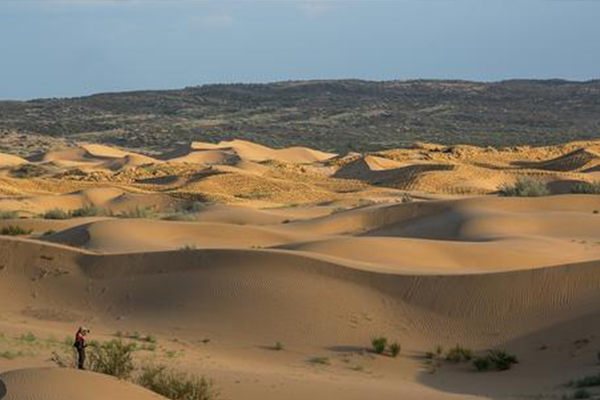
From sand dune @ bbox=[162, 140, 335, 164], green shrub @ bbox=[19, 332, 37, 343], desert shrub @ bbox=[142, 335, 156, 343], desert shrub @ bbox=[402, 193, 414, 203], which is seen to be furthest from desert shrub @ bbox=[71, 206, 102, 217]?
sand dune @ bbox=[162, 140, 335, 164]

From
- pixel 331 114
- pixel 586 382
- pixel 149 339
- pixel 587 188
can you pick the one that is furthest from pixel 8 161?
pixel 331 114

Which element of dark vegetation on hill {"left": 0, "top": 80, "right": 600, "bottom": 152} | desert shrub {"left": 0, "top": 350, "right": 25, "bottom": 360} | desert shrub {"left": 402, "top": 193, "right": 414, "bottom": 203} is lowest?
desert shrub {"left": 0, "top": 350, "right": 25, "bottom": 360}

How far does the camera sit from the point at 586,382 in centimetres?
1188

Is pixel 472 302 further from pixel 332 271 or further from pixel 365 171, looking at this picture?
pixel 365 171

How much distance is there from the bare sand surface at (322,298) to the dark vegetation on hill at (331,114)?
→ 167 ft

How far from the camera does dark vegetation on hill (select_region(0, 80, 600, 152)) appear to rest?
3474 inches

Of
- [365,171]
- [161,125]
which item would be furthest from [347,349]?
[161,125]

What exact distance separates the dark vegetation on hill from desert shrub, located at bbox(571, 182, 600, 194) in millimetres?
41202

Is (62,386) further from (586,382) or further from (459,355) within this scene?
(459,355)

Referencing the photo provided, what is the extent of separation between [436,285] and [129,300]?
473 cm

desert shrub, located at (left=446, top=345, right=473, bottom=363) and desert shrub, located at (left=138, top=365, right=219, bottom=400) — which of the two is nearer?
desert shrub, located at (left=138, top=365, right=219, bottom=400)

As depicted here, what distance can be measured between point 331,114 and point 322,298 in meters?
95.3

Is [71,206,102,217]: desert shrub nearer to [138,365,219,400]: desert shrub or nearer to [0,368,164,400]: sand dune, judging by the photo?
[138,365,219,400]: desert shrub

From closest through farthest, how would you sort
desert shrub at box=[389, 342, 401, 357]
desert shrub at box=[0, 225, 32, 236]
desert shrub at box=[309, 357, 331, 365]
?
1. desert shrub at box=[309, 357, 331, 365]
2. desert shrub at box=[389, 342, 401, 357]
3. desert shrub at box=[0, 225, 32, 236]
